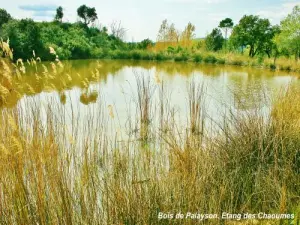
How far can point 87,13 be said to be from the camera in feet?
80.3

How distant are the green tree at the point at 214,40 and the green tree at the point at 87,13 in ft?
31.8

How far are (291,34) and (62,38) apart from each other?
13.8m

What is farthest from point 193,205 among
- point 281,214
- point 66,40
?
point 66,40

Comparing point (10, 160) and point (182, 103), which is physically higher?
point (10, 160)

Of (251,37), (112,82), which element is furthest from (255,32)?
(112,82)

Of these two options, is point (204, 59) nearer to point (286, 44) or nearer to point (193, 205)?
point (286, 44)

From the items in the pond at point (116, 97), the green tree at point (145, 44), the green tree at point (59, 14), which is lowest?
the pond at point (116, 97)

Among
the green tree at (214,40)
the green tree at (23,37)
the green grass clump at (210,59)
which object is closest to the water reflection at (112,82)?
the green tree at (23,37)

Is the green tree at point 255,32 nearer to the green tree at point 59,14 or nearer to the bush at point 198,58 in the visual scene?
the bush at point 198,58

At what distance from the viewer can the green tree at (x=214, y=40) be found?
2271 cm

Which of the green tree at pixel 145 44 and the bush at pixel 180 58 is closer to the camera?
the bush at pixel 180 58

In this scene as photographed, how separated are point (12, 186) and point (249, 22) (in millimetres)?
20796

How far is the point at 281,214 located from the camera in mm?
1669

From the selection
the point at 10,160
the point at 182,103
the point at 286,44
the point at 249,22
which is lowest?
the point at 182,103
